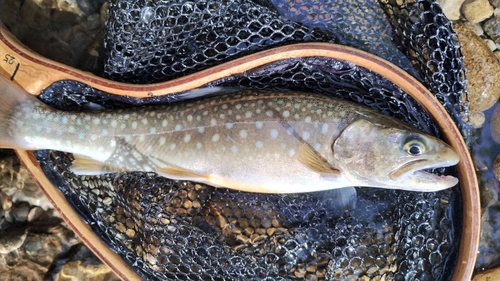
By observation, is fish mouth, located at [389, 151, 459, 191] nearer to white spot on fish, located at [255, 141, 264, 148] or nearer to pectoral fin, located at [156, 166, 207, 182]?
white spot on fish, located at [255, 141, 264, 148]

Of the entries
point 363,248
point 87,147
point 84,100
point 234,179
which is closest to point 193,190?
point 234,179

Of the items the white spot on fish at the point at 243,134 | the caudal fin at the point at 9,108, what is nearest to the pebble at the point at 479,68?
the white spot on fish at the point at 243,134

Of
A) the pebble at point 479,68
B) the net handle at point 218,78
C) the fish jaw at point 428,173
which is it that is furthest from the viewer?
the pebble at point 479,68

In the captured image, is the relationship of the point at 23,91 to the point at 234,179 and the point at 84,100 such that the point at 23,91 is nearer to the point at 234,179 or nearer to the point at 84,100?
the point at 84,100

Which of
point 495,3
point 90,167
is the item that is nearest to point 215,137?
point 90,167

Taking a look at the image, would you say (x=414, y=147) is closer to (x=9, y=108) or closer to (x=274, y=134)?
(x=274, y=134)

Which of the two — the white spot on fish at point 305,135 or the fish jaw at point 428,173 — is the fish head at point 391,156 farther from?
the white spot on fish at point 305,135

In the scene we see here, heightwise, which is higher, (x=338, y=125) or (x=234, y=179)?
(x=338, y=125)
